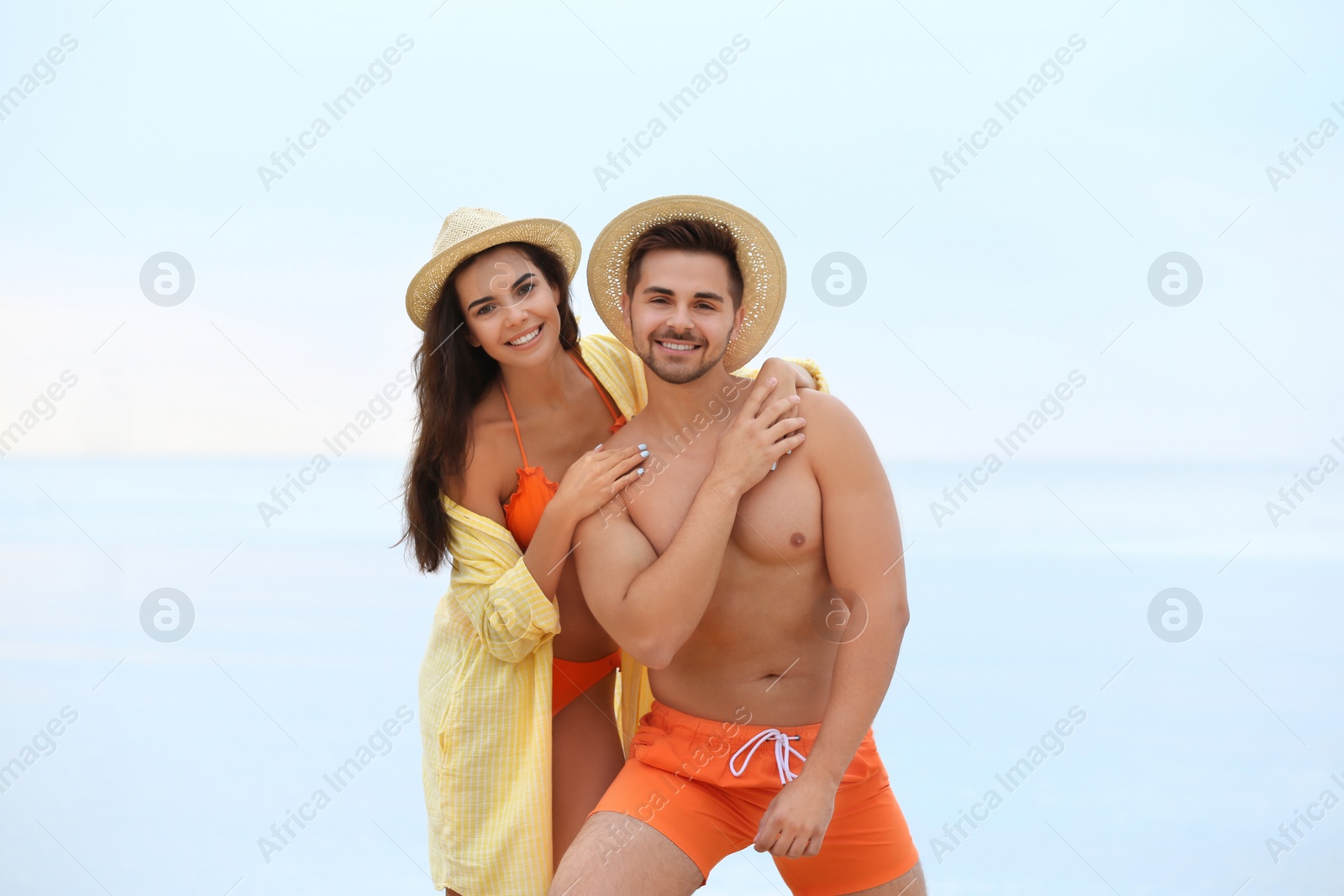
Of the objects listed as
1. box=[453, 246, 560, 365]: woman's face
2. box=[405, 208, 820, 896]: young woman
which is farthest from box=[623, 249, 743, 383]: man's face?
box=[453, 246, 560, 365]: woman's face

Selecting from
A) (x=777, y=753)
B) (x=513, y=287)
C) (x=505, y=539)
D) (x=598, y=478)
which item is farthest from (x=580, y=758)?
(x=513, y=287)

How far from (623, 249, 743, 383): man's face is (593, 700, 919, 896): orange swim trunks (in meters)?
0.71

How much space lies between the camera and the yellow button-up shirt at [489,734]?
2670 mm

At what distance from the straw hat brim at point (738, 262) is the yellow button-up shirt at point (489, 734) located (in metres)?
0.10

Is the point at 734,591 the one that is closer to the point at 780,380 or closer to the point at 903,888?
the point at 780,380

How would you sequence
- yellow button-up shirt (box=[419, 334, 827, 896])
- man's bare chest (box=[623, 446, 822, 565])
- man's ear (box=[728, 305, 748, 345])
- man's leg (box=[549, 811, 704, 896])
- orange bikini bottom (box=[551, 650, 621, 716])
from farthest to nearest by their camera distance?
orange bikini bottom (box=[551, 650, 621, 716]) < yellow button-up shirt (box=[419, 334, 827, 896]) < man's ear (box=[728, 305, 748, 345]) < man's bare chest (box=[623, 446, 822, 565]) < man's leg (box=[549, 811, 704, 896])

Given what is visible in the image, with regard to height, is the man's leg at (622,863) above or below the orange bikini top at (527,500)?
below

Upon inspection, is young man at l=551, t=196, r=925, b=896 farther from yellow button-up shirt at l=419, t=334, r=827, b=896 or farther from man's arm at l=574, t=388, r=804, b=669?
yellow button-up shirt at l=419, t=334, r=827, b=896

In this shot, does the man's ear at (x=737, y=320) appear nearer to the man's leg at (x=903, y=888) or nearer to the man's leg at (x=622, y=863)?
the man's leg at (x=622, y=863)

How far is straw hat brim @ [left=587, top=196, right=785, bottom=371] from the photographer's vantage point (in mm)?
2432

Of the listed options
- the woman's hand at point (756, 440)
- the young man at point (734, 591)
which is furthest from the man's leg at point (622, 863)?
the woman's hand at point (756, 440)

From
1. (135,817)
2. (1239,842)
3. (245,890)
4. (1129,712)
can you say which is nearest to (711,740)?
(245,890)

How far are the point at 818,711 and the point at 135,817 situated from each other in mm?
4119

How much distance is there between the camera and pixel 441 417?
2770 mm
